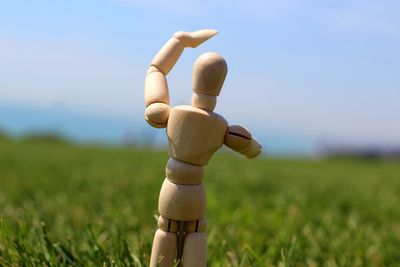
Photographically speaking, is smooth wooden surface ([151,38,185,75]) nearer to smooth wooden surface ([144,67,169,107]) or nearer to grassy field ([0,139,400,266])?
smooth wooden surface ([144,67,169,107])

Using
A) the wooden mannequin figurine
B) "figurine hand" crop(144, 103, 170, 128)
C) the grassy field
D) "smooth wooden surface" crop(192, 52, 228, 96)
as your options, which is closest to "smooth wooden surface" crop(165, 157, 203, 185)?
the wooden mannequin figurine

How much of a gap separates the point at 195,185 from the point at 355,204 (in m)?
3.25

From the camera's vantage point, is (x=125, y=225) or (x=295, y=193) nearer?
(x=125, y=225)

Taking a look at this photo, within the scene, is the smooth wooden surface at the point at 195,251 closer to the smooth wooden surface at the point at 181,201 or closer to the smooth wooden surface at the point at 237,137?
the smooth wooden surface at the point at 181,201

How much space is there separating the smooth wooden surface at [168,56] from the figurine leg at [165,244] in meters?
0.46

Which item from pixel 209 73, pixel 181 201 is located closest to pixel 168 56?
pixel 209 73

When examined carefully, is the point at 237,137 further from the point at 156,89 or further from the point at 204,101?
the point at 156,89

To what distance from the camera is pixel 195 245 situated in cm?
152

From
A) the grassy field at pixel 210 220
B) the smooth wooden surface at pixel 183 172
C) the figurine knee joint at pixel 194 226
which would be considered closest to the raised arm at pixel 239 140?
the smooth wooden surface at pixel 183 172

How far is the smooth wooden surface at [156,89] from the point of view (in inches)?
61.2

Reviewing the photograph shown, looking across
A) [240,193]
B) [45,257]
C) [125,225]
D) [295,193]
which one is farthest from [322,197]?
[45,257]

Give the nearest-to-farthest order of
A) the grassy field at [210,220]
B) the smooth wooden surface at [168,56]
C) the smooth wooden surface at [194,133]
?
the smooth wooden surface at [194,133] < the smooth wooden surface at [168,56] < the grassy field at [210,220]

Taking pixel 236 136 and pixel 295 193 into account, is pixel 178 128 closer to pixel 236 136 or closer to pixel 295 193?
pixel 236 136

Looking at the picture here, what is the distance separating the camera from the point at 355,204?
4.45 meters
